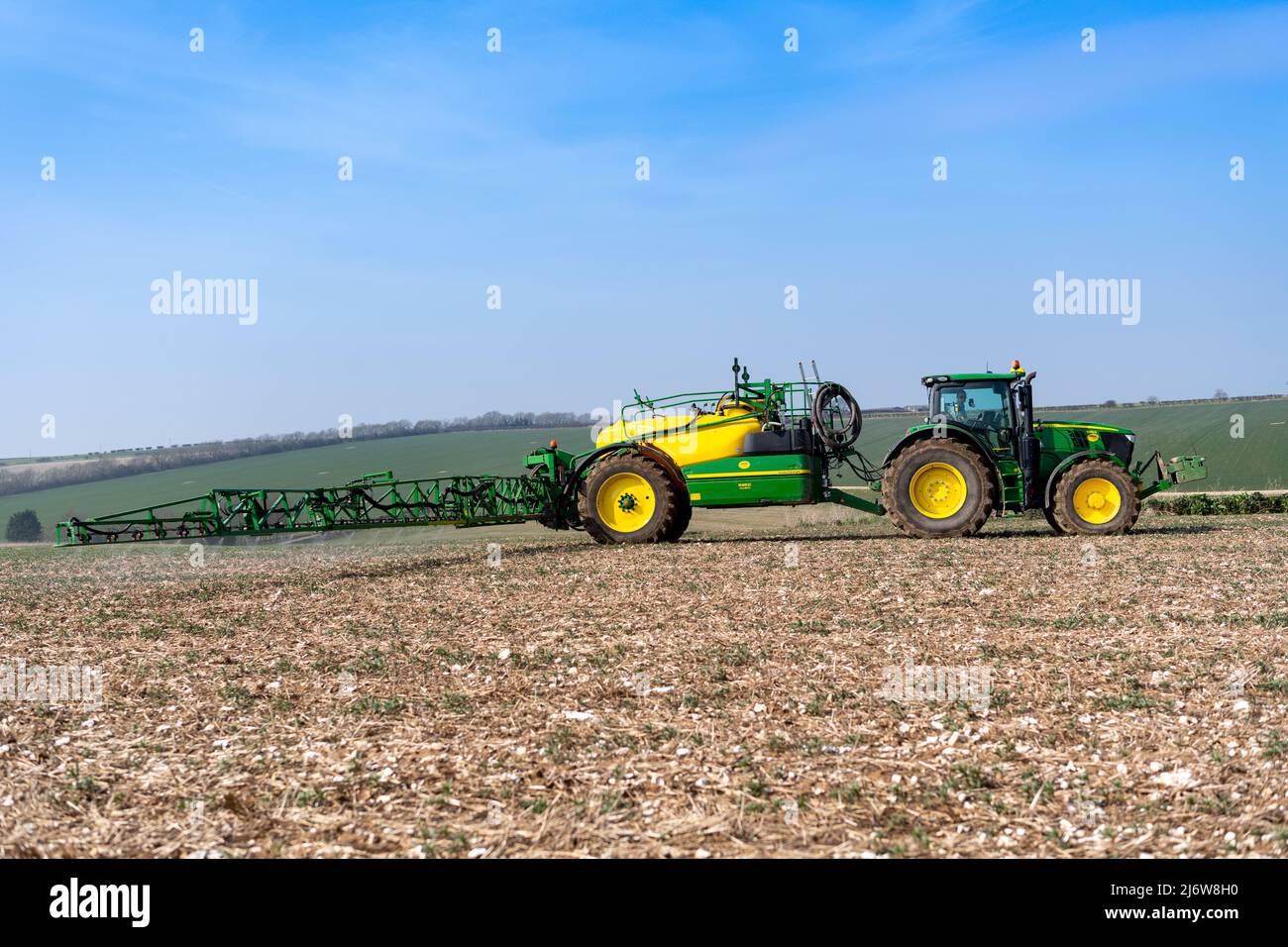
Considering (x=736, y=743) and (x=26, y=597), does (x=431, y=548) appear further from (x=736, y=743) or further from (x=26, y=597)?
(x=736, y=743)

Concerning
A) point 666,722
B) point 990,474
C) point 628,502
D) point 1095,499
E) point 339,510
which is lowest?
point 666,722

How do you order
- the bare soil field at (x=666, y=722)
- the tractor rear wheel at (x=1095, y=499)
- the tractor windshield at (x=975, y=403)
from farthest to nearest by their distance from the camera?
the tractor windshield at (x=975, y=403) → the tractor rear wheel at (x=1095, y=499) → the bare soil field at (x=666, y=722)

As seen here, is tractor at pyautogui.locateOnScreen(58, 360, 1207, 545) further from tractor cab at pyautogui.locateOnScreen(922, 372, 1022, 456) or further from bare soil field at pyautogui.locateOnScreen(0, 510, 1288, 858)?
bare soil field at pyautogui.locateOnScreen(0, 510, 1288, 858)

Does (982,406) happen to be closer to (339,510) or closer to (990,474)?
(990,474)

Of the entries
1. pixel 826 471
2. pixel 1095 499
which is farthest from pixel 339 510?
pixel 1095 499

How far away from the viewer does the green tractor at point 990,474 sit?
18.1 m

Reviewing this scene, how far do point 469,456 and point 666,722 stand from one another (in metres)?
51.9

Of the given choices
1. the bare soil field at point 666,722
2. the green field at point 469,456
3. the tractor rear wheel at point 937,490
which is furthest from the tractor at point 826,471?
the green field at point 469,456

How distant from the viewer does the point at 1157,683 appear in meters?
7.35

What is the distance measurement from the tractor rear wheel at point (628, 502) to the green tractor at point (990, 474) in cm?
401

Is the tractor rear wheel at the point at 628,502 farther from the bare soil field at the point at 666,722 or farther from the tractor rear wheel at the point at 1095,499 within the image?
the tractor rear wheel at the point at 1095,499

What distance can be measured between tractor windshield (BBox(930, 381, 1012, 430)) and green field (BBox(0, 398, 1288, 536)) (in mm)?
27197

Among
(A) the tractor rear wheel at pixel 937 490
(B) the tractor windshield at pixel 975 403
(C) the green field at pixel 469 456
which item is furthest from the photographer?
(C) the green field at pixel 469 456

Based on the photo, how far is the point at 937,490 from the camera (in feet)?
60.5
